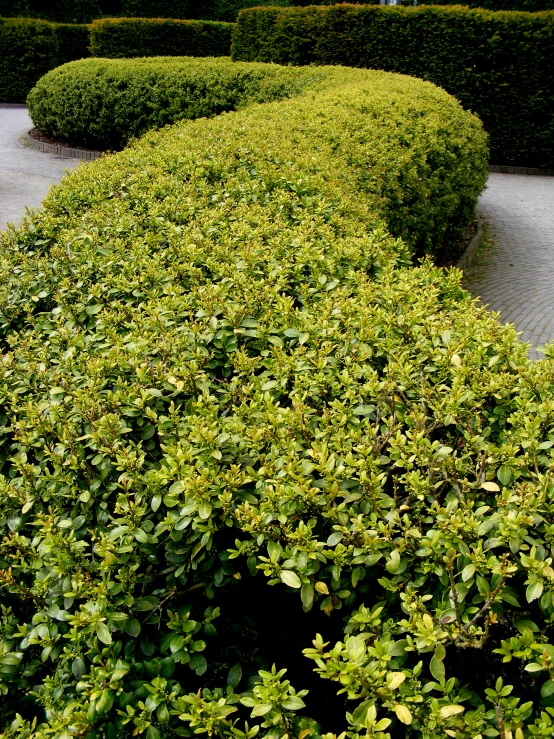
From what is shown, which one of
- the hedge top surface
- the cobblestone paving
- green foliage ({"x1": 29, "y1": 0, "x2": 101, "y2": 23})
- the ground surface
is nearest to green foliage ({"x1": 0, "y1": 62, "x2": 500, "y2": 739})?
the hedge top surface

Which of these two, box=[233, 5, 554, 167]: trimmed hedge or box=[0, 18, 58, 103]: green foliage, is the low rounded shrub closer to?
box=[233, 5, 554, 167]: trimmed hedge

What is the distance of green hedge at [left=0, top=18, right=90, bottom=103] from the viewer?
1948cm

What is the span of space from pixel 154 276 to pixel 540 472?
6.24 ft

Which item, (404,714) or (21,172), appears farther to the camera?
(21,172)

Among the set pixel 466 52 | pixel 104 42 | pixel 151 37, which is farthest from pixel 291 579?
pixel 151 37

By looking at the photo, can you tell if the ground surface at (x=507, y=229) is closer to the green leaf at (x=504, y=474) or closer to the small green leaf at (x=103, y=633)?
the green leaf at (x=504, y=474)

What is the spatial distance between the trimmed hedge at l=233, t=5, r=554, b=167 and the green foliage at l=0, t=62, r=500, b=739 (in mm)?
13152

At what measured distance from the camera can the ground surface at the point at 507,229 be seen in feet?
23.3

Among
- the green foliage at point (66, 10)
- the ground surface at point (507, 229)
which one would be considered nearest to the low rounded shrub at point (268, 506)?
the ground surface at point (507, 229)

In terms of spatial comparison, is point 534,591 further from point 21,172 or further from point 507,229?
point 21,172

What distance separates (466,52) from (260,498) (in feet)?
49.4

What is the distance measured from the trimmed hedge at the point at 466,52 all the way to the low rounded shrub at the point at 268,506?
13.2m

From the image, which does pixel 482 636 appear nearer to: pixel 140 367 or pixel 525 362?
pixel 525 362

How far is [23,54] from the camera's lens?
Answer: 19969 millimetres
